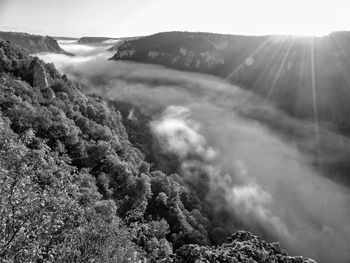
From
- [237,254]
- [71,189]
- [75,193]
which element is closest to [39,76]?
[237,254]

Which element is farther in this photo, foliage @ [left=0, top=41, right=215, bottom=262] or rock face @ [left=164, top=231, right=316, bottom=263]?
rock face @ [left=164, top=231, right=316, bottom=263]

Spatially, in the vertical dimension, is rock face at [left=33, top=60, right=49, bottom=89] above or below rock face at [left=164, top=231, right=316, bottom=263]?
above

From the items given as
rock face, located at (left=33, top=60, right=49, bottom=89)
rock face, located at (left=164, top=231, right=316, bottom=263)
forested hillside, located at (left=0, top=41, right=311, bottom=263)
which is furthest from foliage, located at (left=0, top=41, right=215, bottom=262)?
rock face, located at (left=164, top=231, right=316, bottom=263)

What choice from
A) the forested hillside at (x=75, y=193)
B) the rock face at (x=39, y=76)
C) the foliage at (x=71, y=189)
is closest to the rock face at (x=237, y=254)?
the forested hillside at (x=75, y=193)

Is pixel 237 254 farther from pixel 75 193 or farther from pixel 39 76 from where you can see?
pixel 39 76

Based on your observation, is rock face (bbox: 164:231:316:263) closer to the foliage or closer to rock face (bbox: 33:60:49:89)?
the foliage

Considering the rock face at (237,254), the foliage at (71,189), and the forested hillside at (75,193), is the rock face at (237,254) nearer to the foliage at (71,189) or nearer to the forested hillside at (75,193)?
the forested hillside at (75,193)

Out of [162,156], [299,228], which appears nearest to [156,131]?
[162,156]

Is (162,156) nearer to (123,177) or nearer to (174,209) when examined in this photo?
(174,209)
